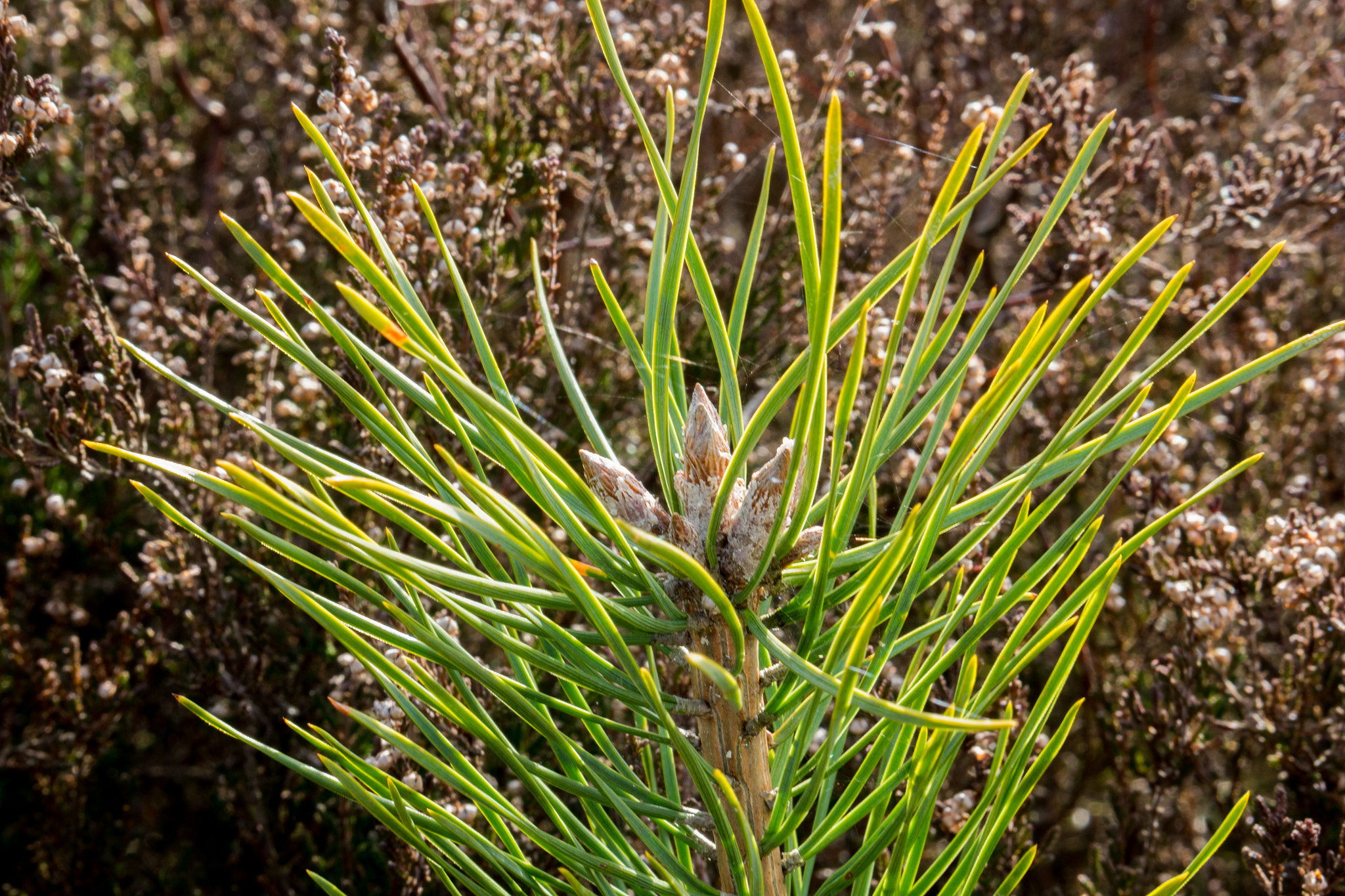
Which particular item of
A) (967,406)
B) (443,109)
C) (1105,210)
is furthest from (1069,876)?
(443,109)

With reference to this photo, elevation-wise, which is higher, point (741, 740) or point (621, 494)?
point (621, 494)

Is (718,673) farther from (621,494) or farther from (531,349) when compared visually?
(531,349)

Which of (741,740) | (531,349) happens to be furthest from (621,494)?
(531,349)

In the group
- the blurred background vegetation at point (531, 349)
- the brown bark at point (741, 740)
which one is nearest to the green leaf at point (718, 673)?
the brown bark at point (741, 740)

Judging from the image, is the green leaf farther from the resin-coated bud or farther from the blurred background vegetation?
the blurred background vegetation

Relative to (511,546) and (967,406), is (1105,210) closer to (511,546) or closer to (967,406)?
(967,406)
